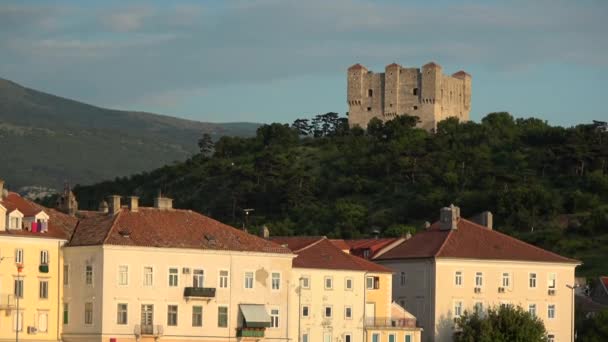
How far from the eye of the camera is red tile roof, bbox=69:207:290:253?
8750cm

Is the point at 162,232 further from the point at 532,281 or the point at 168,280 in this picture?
the point at 532,281

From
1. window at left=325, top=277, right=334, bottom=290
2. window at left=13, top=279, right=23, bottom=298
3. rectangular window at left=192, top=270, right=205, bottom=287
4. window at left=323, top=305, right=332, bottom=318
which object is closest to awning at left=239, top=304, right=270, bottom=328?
rectangular window at left=192, top=270, right=205, bottom=287

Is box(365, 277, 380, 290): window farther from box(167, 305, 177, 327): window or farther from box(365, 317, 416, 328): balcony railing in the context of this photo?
box(167, 305, 177, 327): window

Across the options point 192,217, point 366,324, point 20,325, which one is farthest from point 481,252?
point 20,325

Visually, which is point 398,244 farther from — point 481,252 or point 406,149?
point 406,149

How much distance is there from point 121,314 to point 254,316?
723cm

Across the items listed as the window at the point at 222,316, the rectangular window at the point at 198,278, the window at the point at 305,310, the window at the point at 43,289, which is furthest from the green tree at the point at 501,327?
the window at the point at 43,289

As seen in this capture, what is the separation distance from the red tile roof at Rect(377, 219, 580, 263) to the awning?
16.0 metres

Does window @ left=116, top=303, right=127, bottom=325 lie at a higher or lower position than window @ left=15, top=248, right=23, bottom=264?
lower

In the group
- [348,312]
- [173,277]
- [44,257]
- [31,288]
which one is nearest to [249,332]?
[173,277]

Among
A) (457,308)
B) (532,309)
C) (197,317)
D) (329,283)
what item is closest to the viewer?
(197,317)

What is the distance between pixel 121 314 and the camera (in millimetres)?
86250

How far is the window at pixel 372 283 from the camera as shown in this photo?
99.9m

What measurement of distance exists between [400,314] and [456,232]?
319 inches
